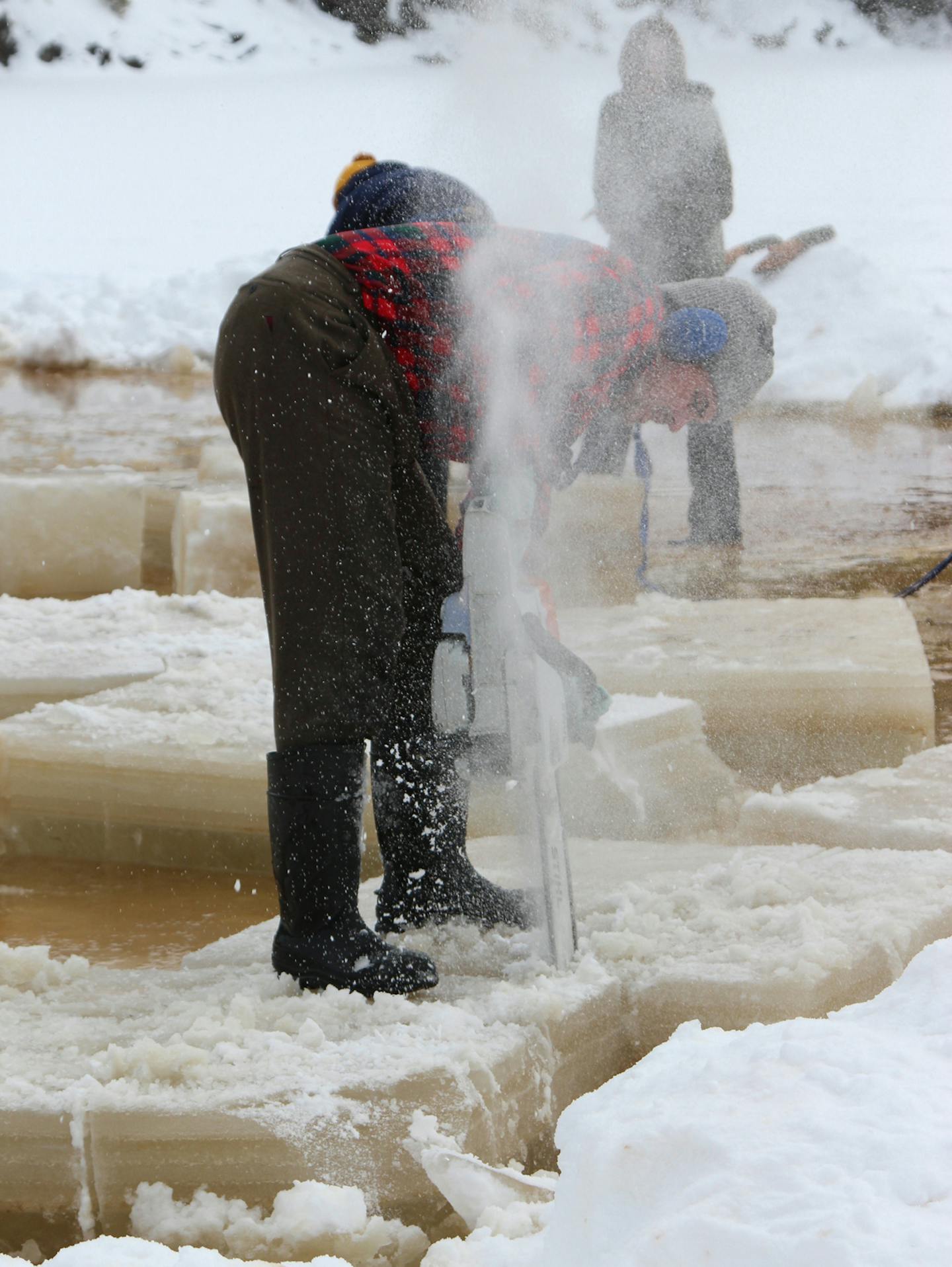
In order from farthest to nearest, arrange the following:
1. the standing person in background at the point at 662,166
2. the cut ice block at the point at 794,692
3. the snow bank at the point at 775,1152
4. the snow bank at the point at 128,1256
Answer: the standing person in background at the point at 662,166 < the cut ice block at the point at 794,692 < the snow bank at the point at 128,1256 < the snow bank at the point at 775,1152

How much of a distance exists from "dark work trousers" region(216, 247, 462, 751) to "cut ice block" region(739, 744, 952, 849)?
1.00 m

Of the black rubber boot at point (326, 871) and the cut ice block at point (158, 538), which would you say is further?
the cut ice block at point (158, 538)

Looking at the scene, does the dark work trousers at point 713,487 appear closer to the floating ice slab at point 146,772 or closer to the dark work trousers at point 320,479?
the floating ice slab at point 146,772

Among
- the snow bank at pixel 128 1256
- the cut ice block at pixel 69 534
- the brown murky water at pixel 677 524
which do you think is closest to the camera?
the snow bank at pixel 128 1256

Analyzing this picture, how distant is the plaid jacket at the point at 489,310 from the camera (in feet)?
5.34

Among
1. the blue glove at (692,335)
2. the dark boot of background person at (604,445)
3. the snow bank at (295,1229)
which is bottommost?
the snow bank at (295,1229)

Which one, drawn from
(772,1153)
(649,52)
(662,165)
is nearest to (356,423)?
(772,1153)

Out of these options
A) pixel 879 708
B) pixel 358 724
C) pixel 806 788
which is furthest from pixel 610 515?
pixel 358 724

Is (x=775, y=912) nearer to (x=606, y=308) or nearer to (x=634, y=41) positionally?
(x=606, y=308)

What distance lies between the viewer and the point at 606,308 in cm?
165

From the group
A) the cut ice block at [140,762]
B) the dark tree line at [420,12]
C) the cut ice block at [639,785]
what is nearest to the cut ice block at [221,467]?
the cut ice block at [140,762]

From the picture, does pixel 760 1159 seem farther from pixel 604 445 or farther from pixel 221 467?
pixel 221 467

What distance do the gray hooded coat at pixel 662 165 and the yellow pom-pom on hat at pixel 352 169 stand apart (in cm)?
120

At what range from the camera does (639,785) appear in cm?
260
